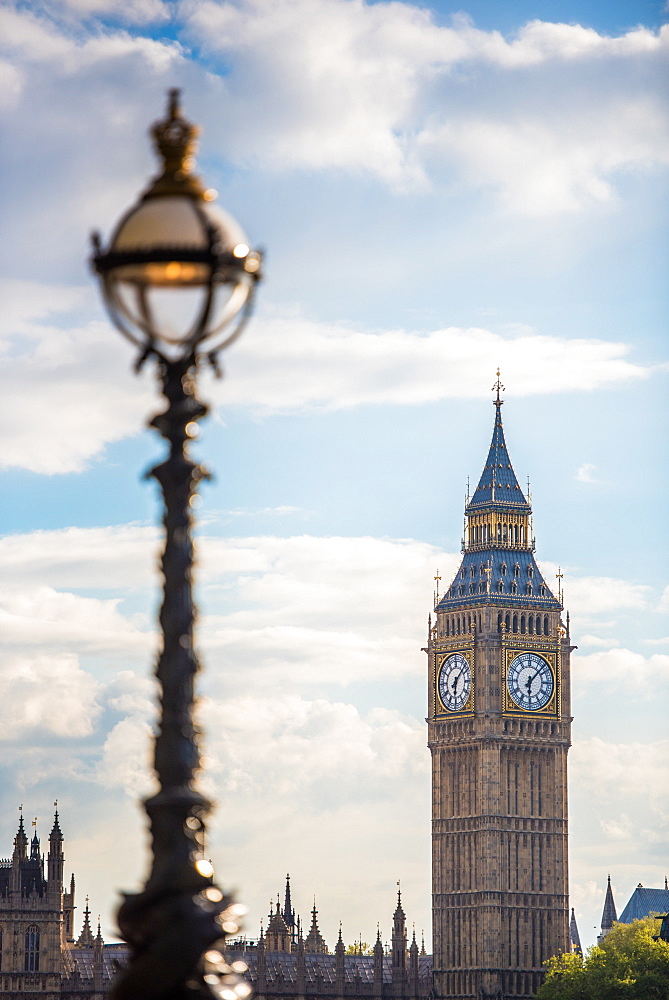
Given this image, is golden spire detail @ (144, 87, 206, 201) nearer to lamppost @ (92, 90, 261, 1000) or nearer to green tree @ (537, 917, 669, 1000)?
lamppost @ (92, 90, 261, 1000)

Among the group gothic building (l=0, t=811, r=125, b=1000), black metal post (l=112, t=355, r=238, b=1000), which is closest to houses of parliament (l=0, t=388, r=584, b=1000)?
gothic building (l=0, t=811, r=125, b=1000)

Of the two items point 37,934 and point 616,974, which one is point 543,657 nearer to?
point 616,974

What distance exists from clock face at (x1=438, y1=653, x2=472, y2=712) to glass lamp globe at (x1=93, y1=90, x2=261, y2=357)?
127253 millimetres

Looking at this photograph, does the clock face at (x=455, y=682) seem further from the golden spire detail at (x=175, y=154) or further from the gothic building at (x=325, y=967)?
the golden spire detail at (x=175, y=154)

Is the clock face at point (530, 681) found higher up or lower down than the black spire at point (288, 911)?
higher up

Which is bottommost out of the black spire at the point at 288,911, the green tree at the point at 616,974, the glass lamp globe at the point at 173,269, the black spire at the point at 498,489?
the glass lamp globe at the point at 173,269

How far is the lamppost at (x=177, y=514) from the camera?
1322cm

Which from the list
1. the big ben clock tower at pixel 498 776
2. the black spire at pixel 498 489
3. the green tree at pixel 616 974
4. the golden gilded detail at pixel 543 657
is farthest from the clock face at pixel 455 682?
the green tree at pixel 616 974

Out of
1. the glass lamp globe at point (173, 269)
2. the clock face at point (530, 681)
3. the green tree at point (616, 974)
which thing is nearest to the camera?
the glass lamp globe at point (173, 269)

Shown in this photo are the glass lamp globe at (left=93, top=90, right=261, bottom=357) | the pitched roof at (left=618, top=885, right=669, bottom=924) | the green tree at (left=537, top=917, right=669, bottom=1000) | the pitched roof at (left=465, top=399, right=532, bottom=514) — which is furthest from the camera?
the pitched roof at (left=618, top=885, right=669, bottom=924)

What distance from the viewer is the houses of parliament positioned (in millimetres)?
135750

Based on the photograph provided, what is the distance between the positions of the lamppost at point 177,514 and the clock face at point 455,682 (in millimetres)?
126802

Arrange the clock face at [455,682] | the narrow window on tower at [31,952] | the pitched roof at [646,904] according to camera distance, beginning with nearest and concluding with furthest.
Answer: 1. the narrow window on tower at [31,952]
2. the clock face at [455,682]
3. the pitched roof at [646,904]

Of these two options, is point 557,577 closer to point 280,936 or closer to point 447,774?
point 447,774
